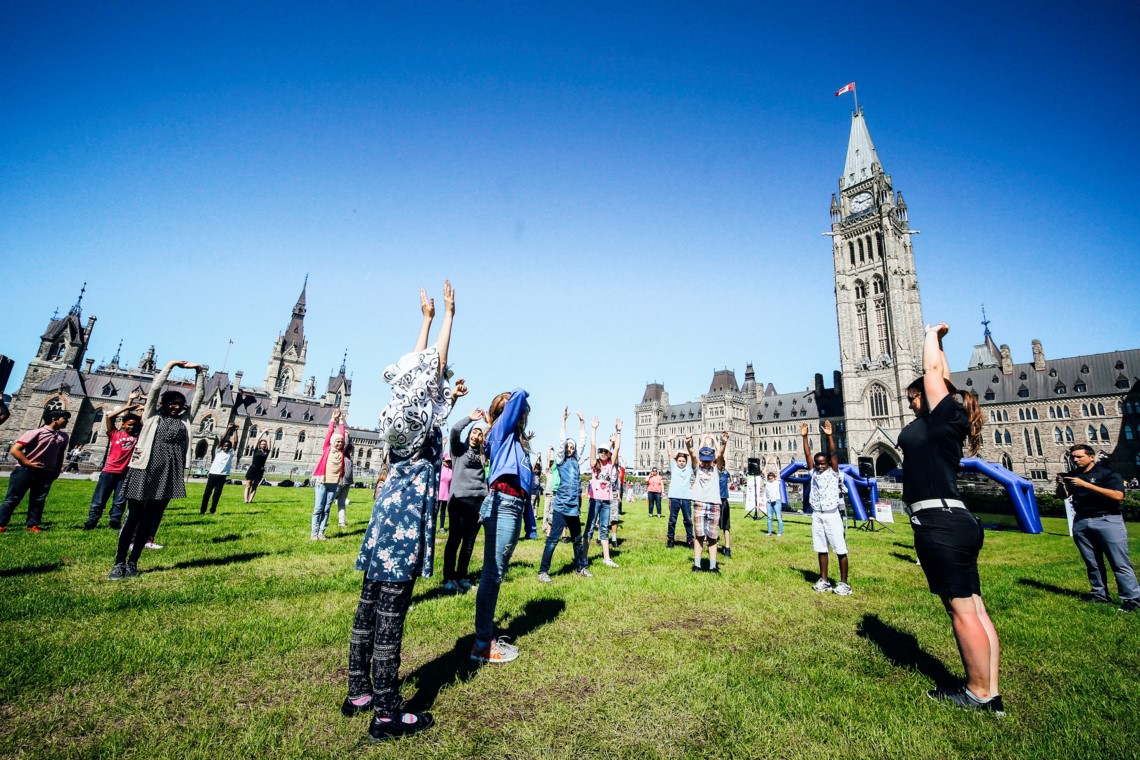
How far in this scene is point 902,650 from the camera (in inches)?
185

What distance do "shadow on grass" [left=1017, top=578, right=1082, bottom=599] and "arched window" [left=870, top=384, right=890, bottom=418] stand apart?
63.6m

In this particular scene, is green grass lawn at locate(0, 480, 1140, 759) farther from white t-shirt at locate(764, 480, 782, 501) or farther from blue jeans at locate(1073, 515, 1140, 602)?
white t-shirt at locate(764, 480, 782, 501)

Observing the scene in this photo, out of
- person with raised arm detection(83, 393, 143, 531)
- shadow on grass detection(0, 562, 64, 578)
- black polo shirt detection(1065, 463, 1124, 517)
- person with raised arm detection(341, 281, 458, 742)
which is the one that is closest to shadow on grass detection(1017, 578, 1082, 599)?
black polo shirt detection(1065, 463, 1124, 517)

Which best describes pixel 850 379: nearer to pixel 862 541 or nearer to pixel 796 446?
pixel 796 446

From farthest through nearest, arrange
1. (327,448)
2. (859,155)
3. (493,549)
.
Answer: (859,155)
(327,448)
(493,549)

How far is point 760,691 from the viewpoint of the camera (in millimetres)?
3736

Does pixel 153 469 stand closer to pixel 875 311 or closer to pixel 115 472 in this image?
pixel 115 472

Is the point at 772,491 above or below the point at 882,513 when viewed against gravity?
above

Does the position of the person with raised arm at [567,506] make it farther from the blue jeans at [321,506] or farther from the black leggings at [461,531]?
the blue jeans at [321,506]

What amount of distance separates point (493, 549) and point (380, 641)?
4.71ft

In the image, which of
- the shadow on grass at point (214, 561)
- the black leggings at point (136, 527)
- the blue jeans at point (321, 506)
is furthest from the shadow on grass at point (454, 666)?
the blue jeans at point (321, 506)

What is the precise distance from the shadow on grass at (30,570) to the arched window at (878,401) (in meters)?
74.8

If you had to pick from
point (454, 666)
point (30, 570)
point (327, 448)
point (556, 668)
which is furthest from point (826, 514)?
point (30, 570)

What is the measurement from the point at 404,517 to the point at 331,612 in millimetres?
3137
